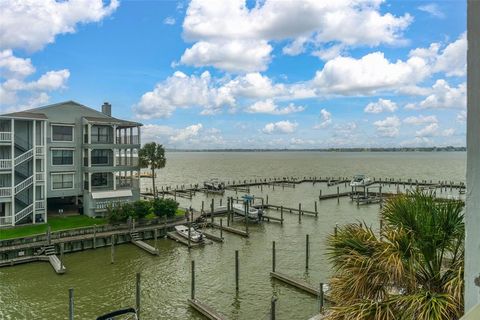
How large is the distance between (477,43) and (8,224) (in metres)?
37.5

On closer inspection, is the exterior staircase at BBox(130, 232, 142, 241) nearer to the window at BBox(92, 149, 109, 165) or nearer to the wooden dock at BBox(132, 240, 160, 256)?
the wooden dock at BBox(132, 240, 160, 256)

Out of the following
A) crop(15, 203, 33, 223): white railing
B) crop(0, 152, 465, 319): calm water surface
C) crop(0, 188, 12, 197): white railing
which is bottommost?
crop(0, 152, 465, 319): calm water surface

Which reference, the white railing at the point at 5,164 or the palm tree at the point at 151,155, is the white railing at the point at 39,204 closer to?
the white railing at the point at 5,164

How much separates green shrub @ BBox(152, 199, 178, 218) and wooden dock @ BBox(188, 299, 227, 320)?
698 inches

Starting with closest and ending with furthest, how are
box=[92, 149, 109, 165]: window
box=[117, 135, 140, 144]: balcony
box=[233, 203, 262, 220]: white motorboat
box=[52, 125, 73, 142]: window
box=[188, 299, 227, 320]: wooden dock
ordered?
box=[188, 299, 227, 320]: wooden dock → box=[52, 125, 73, 142]: window → box=[92, 149, 109, 165]: window → box=[117, 135, 140, 144]: balcony → box=[233, 203, 262, 220]: white motorboat

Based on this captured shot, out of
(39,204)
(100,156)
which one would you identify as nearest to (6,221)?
(39,204)

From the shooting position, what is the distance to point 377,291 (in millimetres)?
6297

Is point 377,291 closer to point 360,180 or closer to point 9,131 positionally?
point 9,131

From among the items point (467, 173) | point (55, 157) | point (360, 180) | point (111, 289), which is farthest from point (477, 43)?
point (360, 180)

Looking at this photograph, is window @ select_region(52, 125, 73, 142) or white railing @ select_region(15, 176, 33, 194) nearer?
white railing @ select_region(15, 176, 33, 194)

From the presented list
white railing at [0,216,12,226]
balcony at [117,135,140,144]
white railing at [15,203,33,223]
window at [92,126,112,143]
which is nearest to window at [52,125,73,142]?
window at [92,126,112,143]

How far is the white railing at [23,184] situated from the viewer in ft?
108

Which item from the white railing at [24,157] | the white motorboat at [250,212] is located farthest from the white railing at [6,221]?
the white motorboat at [250,212]

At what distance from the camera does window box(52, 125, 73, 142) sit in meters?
37.5
